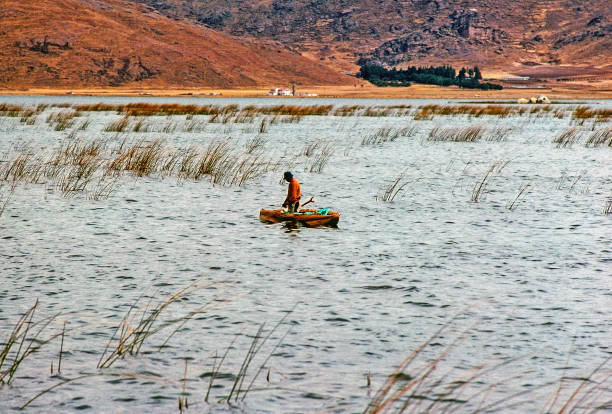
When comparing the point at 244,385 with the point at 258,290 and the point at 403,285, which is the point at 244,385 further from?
the point at 403,285

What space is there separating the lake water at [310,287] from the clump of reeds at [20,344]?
0.39ft

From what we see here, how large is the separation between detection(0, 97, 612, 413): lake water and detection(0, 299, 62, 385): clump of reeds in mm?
119

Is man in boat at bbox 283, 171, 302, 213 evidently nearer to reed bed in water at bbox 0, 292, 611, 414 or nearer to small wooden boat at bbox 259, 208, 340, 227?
small wooden boat at bbox 259, 208, 340, 227

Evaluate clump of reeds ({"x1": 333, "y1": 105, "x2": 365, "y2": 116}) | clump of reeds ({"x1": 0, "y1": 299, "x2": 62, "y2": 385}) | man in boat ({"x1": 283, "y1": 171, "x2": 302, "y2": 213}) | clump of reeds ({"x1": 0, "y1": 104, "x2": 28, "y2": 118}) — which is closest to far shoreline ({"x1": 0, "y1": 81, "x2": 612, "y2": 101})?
clump of reeds ({"x1": 333, "y1": 105, "x2": 365, "y2": 116})

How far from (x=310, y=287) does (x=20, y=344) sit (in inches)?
166

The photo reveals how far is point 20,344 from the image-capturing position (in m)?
8.12

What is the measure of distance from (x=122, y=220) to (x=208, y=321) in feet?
25.5

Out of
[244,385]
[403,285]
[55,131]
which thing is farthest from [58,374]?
[55,131]

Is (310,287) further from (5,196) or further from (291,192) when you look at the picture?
(5,196)

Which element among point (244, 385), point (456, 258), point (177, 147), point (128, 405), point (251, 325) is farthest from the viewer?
point (177, 147)

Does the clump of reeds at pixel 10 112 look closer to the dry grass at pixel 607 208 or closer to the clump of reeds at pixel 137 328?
the dry grass at pixel 607 208

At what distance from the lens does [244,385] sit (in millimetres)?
7445

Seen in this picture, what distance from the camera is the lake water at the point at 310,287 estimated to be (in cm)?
752

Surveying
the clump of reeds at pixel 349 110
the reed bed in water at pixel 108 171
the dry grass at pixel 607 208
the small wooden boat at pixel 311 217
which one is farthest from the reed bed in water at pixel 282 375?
the clump of reeds at pixel 349 110
